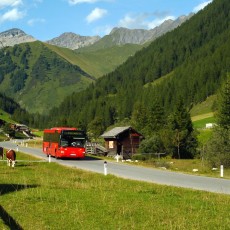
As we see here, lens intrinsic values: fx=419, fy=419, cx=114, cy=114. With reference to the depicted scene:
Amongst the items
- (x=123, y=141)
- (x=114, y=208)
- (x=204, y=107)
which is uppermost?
(x=204, y=107)

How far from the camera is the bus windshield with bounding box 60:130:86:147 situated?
44812 mm

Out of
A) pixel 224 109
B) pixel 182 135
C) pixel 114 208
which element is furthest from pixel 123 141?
pixel 114 208

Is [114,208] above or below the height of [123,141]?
below

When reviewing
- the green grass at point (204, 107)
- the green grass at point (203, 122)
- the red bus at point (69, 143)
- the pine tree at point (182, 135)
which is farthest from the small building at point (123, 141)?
the green grass at point (204, 107)

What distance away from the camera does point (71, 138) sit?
4488 centimetres

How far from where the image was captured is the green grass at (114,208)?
1277 centimetres

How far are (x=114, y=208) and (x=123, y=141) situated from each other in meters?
70.1

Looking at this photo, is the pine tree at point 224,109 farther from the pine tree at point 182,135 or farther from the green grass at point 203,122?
the green grass at point 203,122

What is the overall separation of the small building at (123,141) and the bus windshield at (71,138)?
38.5 metres

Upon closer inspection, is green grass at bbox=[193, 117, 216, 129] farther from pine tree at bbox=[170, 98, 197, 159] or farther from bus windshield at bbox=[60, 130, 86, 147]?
bus windshield at bbox=[60, 130, 86, 147]

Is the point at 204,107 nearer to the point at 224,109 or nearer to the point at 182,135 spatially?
the point at 182,135

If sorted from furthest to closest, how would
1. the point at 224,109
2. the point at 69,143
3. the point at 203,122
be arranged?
the point at 203,122, the point at 224,109, the point at 69,143

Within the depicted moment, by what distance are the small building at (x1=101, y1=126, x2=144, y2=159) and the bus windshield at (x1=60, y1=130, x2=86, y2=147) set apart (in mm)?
38466

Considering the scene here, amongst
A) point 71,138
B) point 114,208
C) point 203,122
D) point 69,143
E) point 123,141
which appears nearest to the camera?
point 114,208
